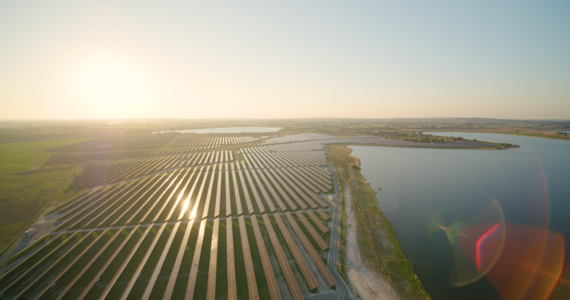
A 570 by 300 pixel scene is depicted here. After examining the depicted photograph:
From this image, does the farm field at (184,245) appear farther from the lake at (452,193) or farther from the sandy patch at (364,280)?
the lake at (452,193)

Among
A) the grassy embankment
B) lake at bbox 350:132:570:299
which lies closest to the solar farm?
the grassy embankment

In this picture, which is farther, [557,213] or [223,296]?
[557,213]

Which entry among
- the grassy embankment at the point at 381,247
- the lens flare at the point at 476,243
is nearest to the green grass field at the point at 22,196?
the grassy embankment at the point at 381,247

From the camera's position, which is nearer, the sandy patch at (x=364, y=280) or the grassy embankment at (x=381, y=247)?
the sandy patch at (x=364, y=280)

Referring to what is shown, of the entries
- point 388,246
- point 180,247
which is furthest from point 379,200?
point 180,247

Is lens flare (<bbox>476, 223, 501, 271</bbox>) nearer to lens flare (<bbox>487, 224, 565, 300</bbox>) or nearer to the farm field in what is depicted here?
lens flare (<bbox>487, 224, 565, 300</bbox>)

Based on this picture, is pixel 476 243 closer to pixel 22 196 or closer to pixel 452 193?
pixel 452 193

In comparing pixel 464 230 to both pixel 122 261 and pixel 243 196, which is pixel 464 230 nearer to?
pixel 243 196
